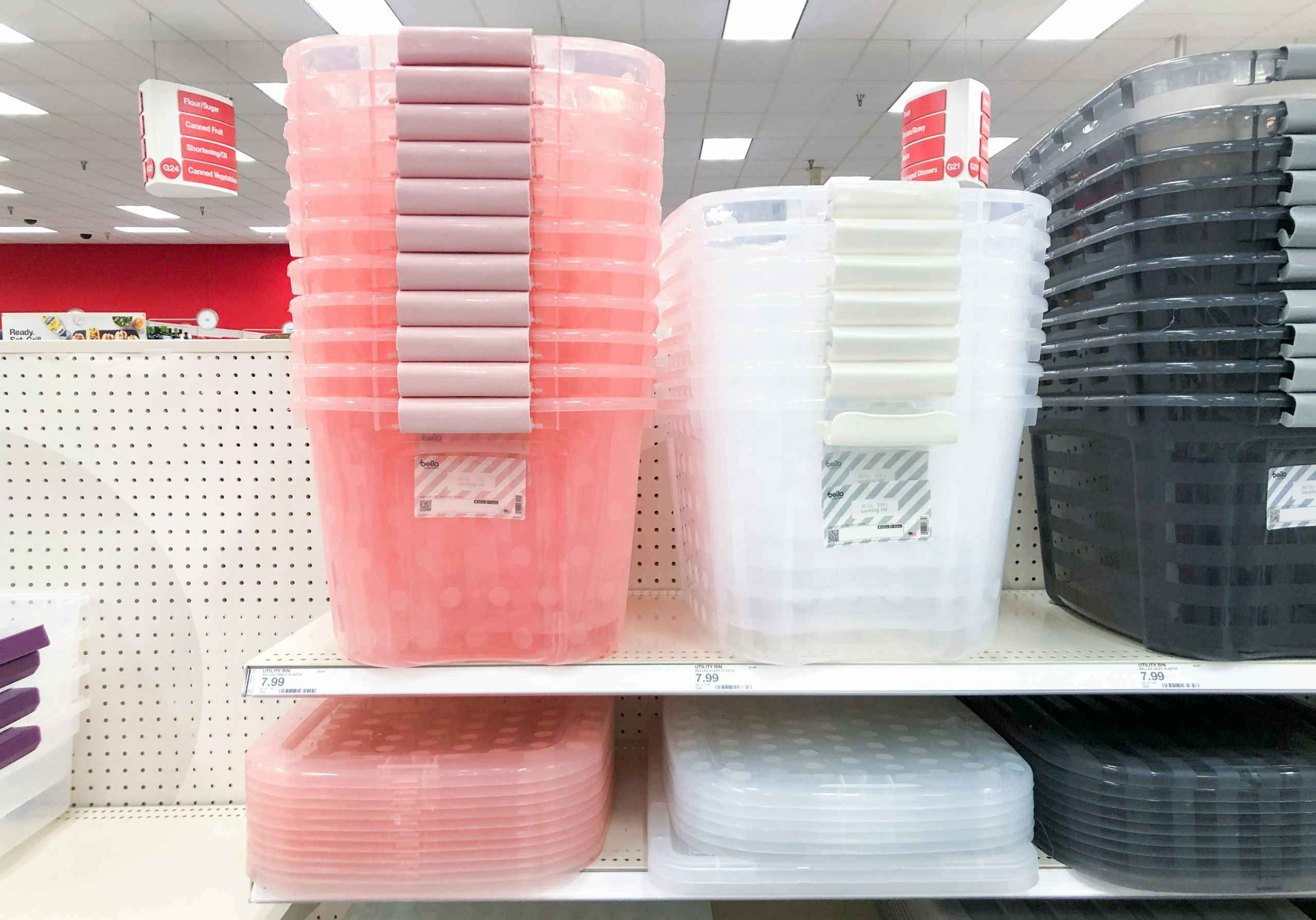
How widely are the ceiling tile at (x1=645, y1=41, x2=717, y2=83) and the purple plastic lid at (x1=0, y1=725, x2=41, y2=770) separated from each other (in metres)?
4.77

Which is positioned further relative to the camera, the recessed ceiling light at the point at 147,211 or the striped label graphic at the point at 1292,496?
the recessed ceiling light at the point at 147,211

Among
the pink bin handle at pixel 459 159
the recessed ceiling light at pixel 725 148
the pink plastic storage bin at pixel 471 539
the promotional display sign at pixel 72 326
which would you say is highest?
the recessed ceiling light at pixel 725 148

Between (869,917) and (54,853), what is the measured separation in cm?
145

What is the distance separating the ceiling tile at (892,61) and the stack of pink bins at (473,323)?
4823 millimetres

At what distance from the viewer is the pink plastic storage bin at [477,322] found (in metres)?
0.86

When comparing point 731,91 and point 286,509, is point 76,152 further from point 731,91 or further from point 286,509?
point 286,509

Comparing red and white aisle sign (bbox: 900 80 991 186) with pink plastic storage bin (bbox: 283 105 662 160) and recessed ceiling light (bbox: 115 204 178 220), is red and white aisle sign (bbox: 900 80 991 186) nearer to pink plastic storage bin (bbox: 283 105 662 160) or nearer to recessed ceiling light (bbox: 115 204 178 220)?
pink plastic storage bin (bbox: 283 105 662 160)

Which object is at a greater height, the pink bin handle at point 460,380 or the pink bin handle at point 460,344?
the pink bin handle at point 460,344

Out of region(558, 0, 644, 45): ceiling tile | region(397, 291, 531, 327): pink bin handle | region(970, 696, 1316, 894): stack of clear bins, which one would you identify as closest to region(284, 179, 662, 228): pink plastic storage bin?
region(397, 291, 531, 327): pink bin handle

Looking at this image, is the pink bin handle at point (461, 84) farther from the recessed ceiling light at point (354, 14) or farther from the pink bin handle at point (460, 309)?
the recessed ceiling light at point (354, 14)

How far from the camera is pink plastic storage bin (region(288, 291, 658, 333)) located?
2.82 feet

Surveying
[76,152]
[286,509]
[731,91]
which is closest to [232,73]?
[76,152]

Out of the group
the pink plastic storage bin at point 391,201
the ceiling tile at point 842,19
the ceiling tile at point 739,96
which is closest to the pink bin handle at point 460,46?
the pink plastic storage bin at point 391,201

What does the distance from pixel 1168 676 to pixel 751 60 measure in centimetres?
511
